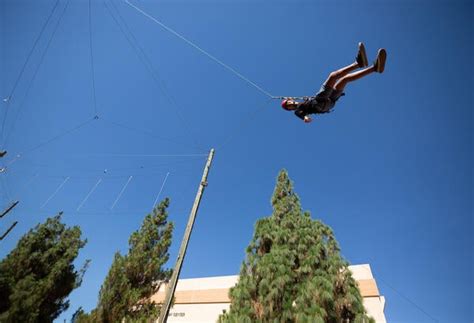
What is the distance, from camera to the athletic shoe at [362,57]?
4897 mm

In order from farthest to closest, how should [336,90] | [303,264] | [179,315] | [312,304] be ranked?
[179,315] → [303,264] → [312,304] → [336,90]

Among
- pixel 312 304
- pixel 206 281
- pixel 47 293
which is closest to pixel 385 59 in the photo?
pixel 312 304

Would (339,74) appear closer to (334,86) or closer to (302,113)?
(334,86)

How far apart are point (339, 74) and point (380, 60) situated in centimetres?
84

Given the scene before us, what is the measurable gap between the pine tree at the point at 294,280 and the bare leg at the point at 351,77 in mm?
6802

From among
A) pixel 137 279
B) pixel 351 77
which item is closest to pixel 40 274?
pixel 137 279

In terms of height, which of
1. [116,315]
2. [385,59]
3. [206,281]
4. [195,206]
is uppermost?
[206,281]

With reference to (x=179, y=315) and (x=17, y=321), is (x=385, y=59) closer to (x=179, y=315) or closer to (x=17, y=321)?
(x=17, y=321)

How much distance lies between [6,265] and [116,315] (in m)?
5.83

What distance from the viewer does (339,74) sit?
5676 mm

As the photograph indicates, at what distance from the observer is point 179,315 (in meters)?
20.4

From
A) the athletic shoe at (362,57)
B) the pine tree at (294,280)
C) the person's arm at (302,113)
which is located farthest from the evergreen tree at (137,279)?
the athletic shoe at (362,57)

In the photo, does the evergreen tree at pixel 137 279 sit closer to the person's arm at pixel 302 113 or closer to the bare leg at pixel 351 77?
the person's arm at pixel 302 113

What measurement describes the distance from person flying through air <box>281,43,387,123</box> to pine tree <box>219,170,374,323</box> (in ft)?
19.4
